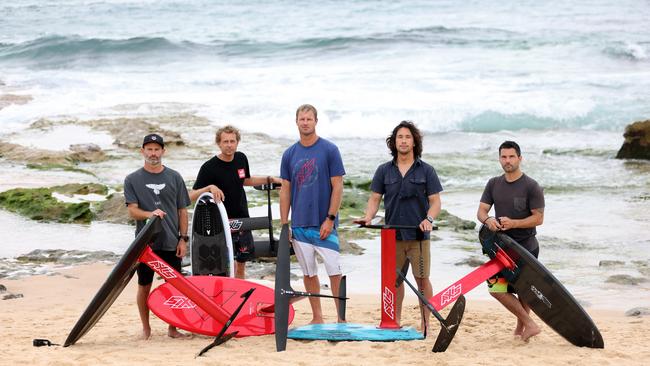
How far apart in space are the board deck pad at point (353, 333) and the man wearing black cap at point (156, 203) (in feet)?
3.29

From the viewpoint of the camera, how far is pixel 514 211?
6293 mm

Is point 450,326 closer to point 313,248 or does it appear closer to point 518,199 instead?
point 518,199

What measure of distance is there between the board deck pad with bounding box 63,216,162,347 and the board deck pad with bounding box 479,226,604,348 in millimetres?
2249

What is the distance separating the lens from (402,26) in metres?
37.5

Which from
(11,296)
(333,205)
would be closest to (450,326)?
(333,205)

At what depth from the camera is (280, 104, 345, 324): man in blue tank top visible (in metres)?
6.52

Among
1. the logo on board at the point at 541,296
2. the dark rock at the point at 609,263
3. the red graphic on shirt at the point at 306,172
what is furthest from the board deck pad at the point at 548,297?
the dark rock at the point at 609,263

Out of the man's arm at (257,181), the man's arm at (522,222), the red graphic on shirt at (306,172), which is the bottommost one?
the man's arm at (522,222)

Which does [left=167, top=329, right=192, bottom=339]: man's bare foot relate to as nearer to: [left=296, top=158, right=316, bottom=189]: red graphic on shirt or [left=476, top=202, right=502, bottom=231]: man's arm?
[left=296, top=158, right=316, bottom=189]: red graphic on shirt

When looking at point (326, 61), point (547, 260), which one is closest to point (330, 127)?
point (326, 61)

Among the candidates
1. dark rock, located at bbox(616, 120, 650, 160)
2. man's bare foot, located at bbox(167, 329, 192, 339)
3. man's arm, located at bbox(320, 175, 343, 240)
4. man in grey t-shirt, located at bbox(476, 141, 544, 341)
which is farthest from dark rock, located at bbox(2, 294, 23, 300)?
dark rock, located at bbox(616, 120, 650, 160)

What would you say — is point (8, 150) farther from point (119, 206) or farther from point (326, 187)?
point (326, 187)

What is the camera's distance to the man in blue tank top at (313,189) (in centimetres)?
652

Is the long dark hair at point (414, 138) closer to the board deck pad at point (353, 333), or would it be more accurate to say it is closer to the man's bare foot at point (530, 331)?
the board deck pad at point (353, 333)
